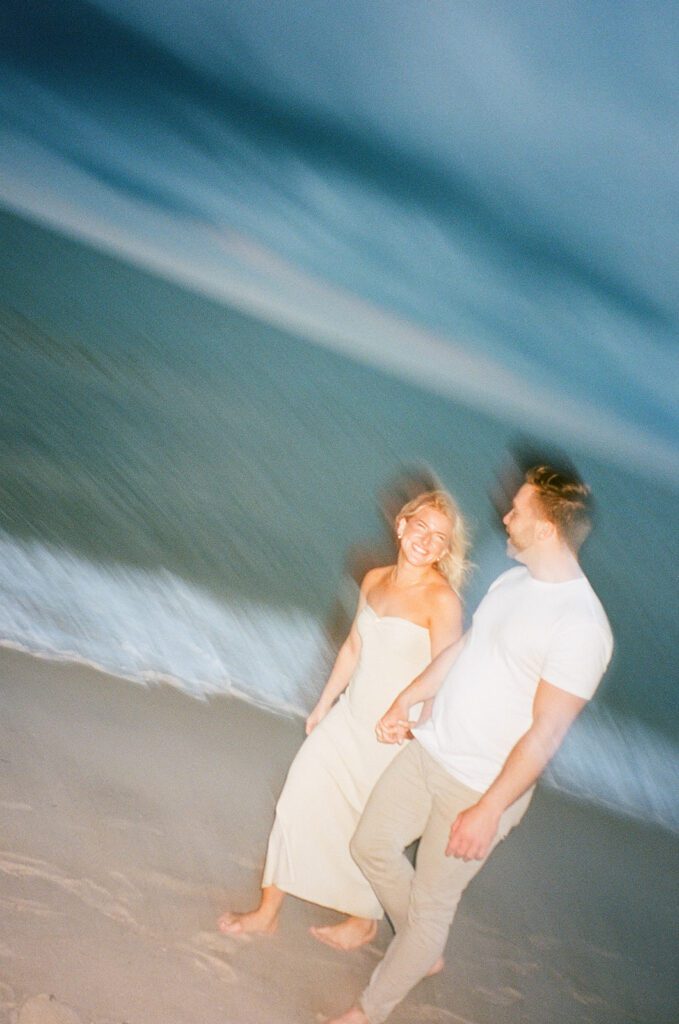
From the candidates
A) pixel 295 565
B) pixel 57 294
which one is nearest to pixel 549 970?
pixel 295 565

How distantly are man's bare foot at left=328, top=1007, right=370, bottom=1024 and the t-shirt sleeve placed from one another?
1437mm

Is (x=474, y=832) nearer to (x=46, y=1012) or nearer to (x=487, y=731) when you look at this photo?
(x=487, y=731)

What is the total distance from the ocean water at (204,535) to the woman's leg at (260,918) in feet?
6.36

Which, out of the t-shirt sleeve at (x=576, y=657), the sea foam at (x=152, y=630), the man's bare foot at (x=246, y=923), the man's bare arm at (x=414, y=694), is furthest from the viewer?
the sea foam at (x=152, y=630)

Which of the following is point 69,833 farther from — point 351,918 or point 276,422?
point 276,422

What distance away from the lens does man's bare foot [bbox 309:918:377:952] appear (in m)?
3.48

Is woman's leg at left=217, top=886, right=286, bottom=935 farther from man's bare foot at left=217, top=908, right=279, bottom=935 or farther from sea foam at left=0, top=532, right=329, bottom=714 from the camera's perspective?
sea foam at left=0, top=532, right=329, bottom=714

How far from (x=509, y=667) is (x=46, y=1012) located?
175 centimetres

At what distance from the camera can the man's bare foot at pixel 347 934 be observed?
3.48 meters

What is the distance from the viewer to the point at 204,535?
8.81 metres

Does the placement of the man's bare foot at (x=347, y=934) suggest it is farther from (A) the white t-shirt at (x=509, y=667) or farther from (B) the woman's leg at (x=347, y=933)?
(A) the white t-shirt at (x=509, y=667)

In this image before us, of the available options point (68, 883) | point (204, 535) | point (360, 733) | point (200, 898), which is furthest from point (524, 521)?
point (204, 535)

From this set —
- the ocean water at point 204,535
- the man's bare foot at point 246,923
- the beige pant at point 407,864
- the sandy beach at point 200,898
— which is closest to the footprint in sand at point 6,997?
the sandy beach at point 200,898

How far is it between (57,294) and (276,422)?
840 centimetres
